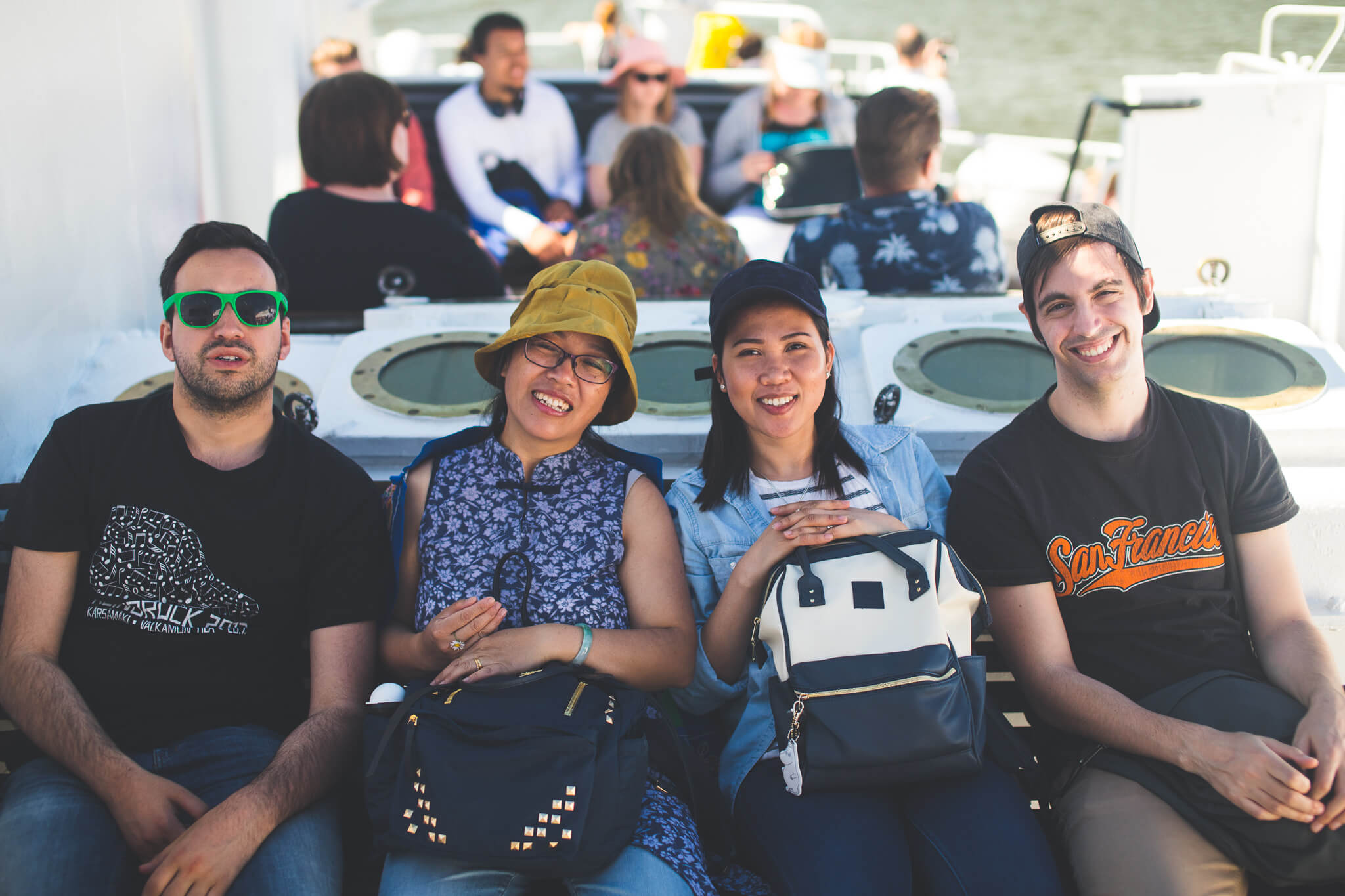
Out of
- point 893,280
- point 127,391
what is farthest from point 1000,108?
point 127,391

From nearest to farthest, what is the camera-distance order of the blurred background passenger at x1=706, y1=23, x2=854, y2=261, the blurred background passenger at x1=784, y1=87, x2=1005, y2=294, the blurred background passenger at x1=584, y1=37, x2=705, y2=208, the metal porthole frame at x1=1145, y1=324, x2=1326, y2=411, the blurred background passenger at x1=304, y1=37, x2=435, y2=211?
1. the metal porthole frame at x1=1145, y1=324, x2=1326, y2=411
2. the blurred background passenger at x1=784, y1=87, x2=1005, y2=294
3. the blurred background passenger at x1=304, y1=37, x2=435, y2=211
4. the blurred background passenger at x1=584, y1=37, x2=705, y2=208
5. the blurred background passenger at x1=706, y1=23, x2=854, y2=261

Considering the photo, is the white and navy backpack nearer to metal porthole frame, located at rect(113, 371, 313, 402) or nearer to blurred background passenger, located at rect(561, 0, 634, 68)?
metal porthole frame, located at rect(113, 371, 313, 402)

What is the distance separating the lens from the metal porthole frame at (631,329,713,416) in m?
2.68

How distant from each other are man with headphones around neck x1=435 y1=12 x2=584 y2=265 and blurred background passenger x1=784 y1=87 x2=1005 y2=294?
1897 mm

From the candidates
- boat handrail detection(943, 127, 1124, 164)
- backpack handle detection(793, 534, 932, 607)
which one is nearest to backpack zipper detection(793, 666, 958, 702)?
backpack handle detection(793, 534, 932, 607)

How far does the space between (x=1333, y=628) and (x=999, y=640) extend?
821 mm

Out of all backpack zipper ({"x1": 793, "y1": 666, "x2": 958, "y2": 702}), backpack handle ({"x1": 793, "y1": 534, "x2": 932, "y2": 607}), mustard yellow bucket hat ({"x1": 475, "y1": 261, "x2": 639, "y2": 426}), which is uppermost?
mustard yellow bucket hat ({"x1": 475, "y1": 261, "x2": 639, "y2": 426})

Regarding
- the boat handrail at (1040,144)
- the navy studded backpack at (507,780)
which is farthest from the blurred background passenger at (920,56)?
the navy studded backpack at (507,780)

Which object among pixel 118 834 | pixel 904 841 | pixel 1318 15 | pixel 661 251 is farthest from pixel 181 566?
pixel 1318 15

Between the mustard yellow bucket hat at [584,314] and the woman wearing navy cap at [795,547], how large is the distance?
0.60 ft

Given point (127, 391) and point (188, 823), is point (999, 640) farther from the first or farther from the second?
point (127, 391)

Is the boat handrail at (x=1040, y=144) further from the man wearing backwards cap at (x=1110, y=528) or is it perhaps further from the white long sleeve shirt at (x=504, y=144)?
the man wearing backwards cap at (x=1110, y=528)

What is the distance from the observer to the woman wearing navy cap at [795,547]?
72.6 inches

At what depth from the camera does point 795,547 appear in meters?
1.98
